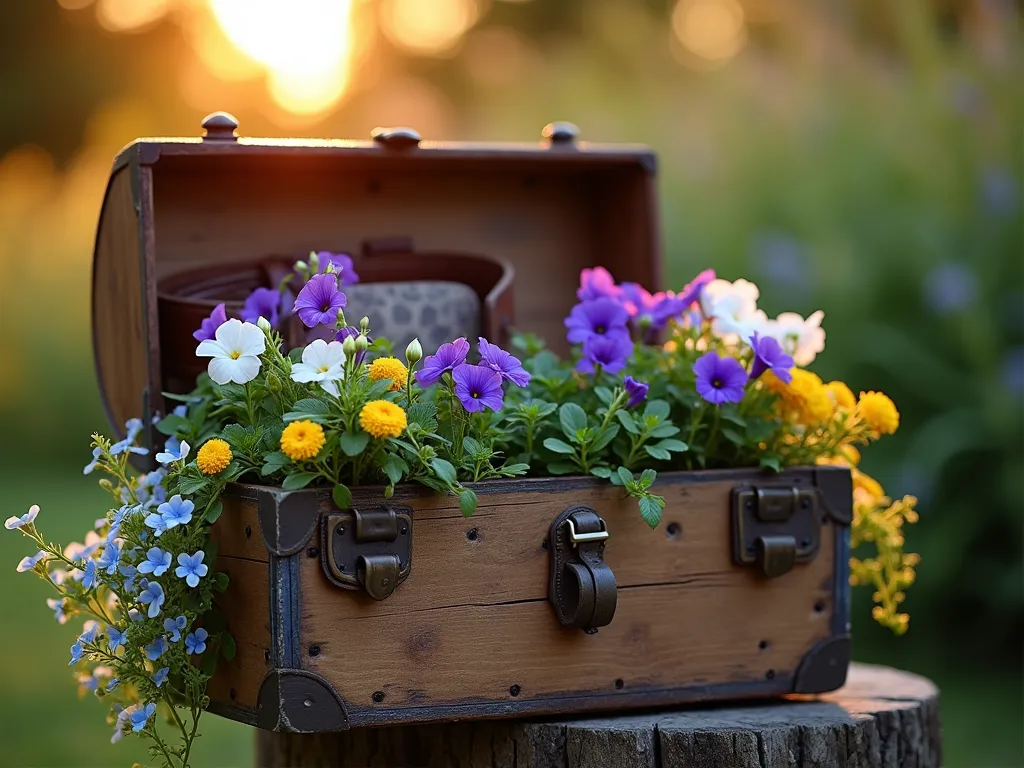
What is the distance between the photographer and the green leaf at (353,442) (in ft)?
5.46

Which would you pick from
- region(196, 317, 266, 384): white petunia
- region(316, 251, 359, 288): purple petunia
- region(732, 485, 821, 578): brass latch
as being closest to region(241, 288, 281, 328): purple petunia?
region(316, 251, 359, 288): purple petunia

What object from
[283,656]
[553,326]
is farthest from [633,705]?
[553,326]

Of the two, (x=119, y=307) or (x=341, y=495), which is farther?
(x=119, y=307)

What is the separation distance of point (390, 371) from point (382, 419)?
128 millimetres

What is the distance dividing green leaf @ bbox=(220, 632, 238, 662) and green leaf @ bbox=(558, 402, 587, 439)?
59cm

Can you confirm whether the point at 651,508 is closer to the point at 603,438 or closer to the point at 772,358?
the point at 603,438

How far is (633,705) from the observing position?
2.00 m

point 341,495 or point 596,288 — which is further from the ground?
point 596,288

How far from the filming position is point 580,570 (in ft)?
6.15

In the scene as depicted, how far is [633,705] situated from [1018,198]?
2.89 m

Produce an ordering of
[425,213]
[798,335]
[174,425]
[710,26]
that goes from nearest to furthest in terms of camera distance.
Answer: [174,425] → [798,335] → [425,213] → [710,26]

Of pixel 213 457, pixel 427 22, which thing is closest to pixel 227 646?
pixel 213 457

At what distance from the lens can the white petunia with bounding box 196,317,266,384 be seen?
68.7 inches

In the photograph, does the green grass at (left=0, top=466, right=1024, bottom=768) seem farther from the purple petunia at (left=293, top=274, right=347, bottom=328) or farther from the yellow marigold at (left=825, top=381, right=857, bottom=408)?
the purple petunia at (left=293, top=274, right=347, bottom=328)
